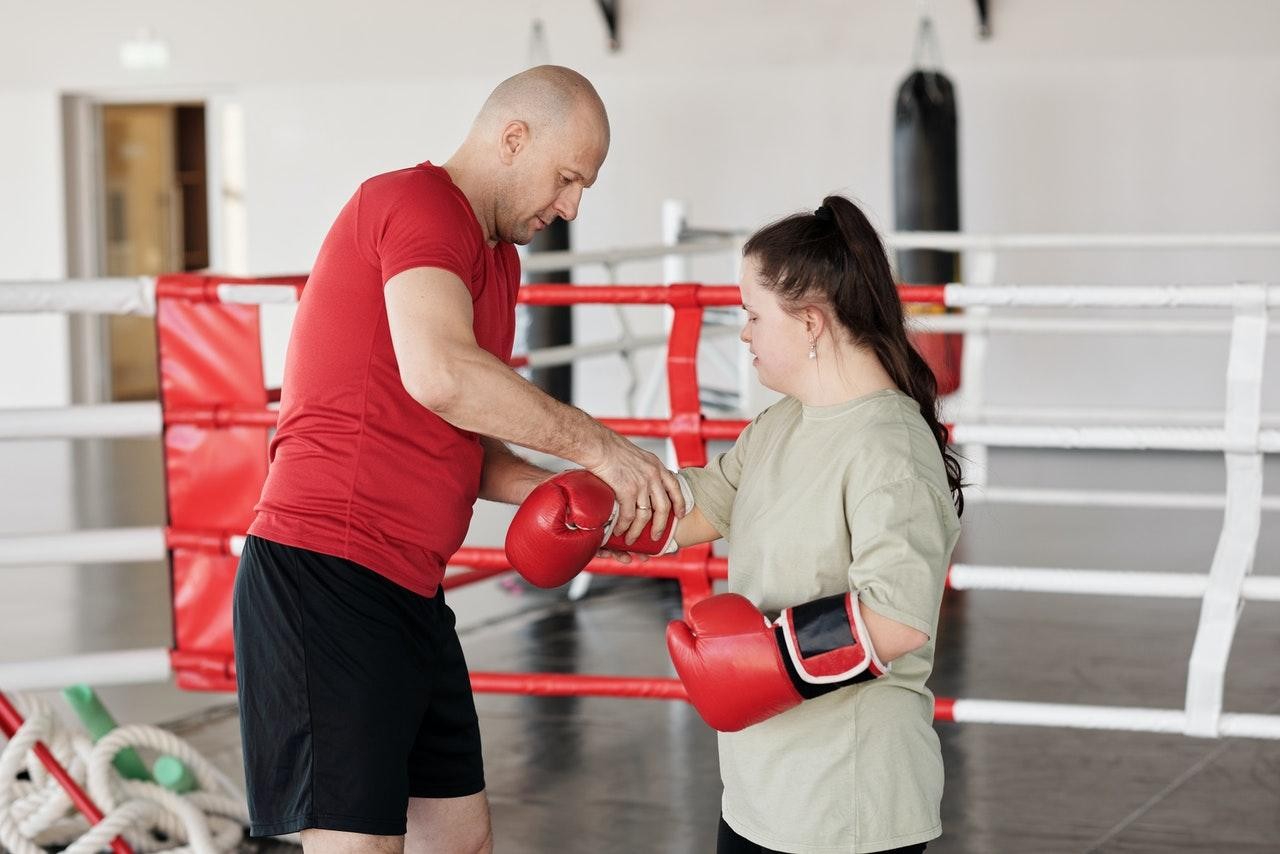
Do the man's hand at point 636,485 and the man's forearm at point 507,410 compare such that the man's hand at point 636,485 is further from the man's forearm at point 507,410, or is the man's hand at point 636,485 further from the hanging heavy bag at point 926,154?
the hanging heavy bag at point 926,154

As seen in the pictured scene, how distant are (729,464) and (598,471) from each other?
160mm

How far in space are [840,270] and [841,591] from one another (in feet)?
1.09

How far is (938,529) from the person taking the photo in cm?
141

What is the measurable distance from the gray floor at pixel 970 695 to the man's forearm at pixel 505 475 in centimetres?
100

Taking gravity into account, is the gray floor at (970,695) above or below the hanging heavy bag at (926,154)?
below

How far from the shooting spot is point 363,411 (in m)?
1.59

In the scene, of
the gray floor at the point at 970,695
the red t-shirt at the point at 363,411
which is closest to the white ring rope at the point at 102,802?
the gray floor at the point at 970,695

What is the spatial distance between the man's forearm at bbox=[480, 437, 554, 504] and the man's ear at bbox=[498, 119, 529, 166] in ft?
1.26

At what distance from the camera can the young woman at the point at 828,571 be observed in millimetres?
1422

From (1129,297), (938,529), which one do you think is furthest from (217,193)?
(938,529)

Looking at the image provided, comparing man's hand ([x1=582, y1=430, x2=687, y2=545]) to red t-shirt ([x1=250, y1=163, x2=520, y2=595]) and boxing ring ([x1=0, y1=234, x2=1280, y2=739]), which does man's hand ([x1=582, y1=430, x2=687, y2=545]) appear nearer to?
red t-shirt ([x1=250, y1=163, x2=520, y2=595])

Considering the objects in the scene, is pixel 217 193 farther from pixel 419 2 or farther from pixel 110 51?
pixel 419 2

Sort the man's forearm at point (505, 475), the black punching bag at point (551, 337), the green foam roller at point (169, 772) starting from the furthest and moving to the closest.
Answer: the black punching bag at point (551, 337) < the green foam roller at point (169, 772) < the man's forearm at point (505, 475)

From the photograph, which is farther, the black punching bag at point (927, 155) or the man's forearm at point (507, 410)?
the black punching bag at point (927, 155)
